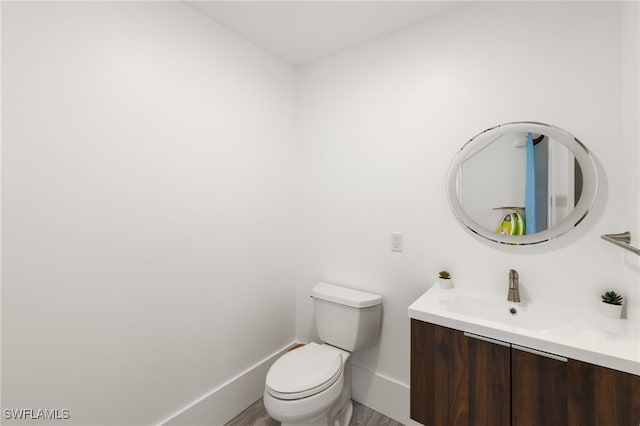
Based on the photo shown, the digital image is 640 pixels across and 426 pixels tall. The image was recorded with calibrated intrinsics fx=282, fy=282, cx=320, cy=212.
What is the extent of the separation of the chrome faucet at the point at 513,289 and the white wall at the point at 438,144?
6cm

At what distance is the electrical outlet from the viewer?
175 centimetres

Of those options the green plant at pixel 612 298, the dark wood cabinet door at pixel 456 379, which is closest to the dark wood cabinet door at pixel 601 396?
the dark wood cabinet door at pixel 456 379

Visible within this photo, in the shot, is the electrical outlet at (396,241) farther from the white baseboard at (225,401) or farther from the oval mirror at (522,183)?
the white baseboard at (225,401)

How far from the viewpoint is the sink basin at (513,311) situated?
4.09 ft

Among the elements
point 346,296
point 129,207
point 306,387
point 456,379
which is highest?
point 129,207

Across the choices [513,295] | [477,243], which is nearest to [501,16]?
[477,243]

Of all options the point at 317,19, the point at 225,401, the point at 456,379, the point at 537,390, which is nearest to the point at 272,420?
the point at 225,401

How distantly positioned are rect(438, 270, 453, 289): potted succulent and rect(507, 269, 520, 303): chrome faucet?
10.8 inches

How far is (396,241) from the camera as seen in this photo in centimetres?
176

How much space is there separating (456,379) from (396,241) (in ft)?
2.59

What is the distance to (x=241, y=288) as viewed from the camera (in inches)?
72.4

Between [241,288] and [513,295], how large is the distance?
1528 mm

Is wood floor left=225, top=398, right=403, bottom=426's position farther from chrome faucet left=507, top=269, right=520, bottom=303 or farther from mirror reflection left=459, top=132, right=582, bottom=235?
mirror reflection left=459, top=132, right=582, bottom=235

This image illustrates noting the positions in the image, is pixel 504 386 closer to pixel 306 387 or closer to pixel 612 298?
pixel 612 298
